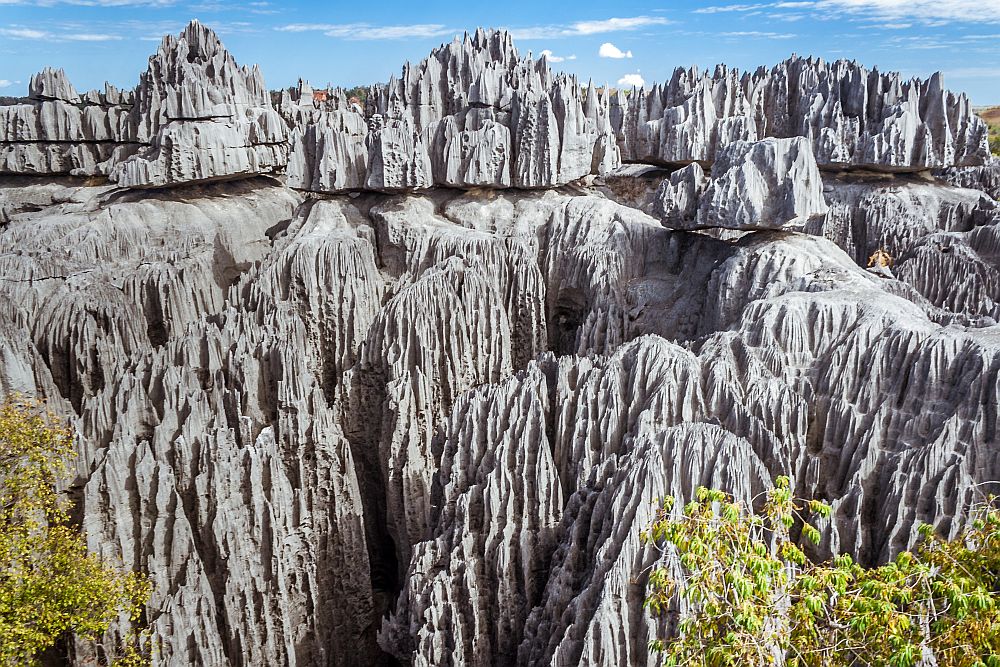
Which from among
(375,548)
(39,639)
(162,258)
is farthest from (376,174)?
(39,639)

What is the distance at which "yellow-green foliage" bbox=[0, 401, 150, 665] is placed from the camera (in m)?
12.2

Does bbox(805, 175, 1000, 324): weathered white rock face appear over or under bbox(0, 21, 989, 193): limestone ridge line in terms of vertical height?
under

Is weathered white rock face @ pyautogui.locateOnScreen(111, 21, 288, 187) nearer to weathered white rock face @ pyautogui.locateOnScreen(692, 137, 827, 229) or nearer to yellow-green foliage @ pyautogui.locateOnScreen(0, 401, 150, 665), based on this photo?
yellow-green foliage @ pyautogui.locateOnScreen(0, 401, 150, 665)

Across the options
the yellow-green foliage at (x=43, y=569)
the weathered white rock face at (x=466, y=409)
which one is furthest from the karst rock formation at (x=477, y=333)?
the yellow-green foliage at (x=43, y=569)

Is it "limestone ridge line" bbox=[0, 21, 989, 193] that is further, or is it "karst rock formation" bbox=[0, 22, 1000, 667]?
"limestone ridge line" bbox=[0, 21, 989, 193]

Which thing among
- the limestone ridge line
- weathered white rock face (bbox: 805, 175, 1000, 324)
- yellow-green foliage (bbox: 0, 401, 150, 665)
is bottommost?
yellow-green foliage (bbox: 0, 401, 150, 665)

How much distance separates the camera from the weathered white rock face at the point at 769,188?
18484mm

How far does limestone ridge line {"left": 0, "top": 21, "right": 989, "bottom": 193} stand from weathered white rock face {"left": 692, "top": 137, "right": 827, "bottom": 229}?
16.9ft

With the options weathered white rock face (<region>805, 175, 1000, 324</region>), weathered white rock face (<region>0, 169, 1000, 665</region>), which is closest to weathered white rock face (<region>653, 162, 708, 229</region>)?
weathered white rock face (<region>0, 169, 1000, 665</region>)

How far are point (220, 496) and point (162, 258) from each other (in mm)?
11867

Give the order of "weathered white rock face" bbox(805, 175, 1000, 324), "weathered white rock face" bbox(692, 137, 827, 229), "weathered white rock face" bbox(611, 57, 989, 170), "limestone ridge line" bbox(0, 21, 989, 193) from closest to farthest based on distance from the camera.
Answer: "weathered white rock face" bbox(692, 137, 827, 229) < "weathered white rock face" bbox(805, 175, 1000, 324) < "limestone ridge line" bbox(0, 21, 989, 193) < "weathered white rock face" bbox(611, 57, 989, 170)

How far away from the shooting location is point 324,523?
1722 cm

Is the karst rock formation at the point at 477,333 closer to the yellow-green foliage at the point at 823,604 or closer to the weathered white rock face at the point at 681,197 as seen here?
the weathered white rock face at the point at 681,197

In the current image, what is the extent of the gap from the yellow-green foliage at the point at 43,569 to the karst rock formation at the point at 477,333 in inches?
33.6
